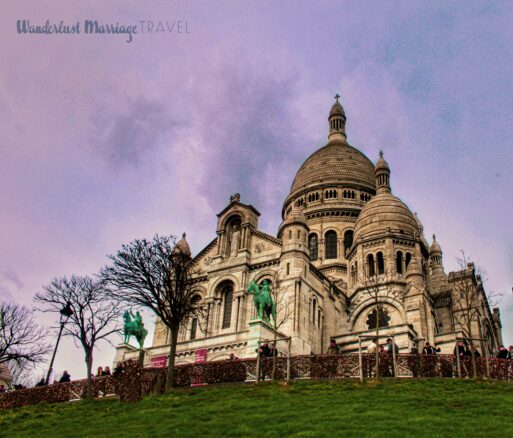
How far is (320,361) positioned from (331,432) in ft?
29.7

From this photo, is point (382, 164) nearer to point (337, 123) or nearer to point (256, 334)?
point (337, 123)

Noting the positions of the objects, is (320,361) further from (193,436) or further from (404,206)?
(404,206)

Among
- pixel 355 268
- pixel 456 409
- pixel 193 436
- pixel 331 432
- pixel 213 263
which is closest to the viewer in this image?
pixel 331 432

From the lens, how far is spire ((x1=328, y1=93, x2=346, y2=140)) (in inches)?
3031

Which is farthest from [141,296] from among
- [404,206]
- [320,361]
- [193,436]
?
[404,206]

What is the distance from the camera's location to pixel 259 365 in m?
23.2

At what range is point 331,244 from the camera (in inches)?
2354

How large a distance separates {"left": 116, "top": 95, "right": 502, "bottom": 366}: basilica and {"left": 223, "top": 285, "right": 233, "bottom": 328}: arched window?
82 millimetres

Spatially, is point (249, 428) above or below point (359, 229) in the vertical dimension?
below

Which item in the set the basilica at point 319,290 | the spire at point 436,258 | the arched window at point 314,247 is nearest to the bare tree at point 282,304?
the basilica at point 319,290

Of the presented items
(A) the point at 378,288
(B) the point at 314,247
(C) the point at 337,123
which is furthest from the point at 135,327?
(C) the point at 337,123

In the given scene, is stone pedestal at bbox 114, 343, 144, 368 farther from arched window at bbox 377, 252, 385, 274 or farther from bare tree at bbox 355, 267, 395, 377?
arched window at bbox 377, 252, 385, 274

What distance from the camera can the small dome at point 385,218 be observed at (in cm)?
4988

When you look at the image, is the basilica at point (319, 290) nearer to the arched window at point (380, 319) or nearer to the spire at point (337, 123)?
the arched window at point (380, 319)
